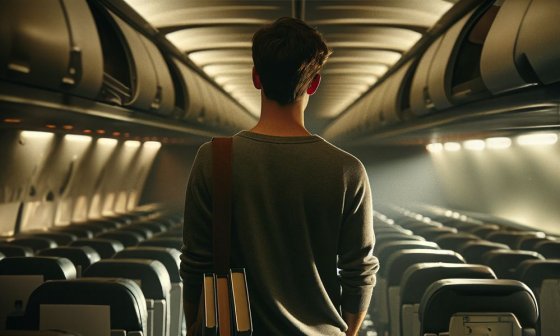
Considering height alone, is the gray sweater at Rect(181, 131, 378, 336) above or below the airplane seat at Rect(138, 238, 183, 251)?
below

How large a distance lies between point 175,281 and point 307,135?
4866 mm

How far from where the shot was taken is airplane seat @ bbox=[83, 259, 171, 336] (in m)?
5.64

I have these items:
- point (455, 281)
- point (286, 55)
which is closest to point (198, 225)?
point (286, 55)

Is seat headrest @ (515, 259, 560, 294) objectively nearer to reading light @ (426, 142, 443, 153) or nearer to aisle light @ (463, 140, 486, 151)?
aisle light @ (463, 140, 486, 151)

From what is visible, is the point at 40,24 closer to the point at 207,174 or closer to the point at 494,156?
the point at 207,174

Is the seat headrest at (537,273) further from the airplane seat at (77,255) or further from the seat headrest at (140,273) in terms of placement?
the airplane seat at (77,255)

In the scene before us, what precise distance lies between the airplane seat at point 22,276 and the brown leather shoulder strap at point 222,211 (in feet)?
10.6

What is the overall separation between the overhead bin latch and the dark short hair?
15.3 ft

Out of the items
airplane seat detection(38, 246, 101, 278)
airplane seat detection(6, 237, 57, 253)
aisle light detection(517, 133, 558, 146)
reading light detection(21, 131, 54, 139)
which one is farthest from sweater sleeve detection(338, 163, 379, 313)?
aisle light detection(517, 133, 558, 146)

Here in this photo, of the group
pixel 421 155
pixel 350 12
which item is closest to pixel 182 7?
pixel 350 12

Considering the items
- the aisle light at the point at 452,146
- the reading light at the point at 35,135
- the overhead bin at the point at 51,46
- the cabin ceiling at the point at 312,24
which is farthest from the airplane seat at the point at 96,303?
the aisle light at the point at 452,146

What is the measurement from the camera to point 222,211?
103 inches

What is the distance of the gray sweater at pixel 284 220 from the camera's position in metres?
2.64

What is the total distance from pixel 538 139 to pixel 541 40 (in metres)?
7.13
